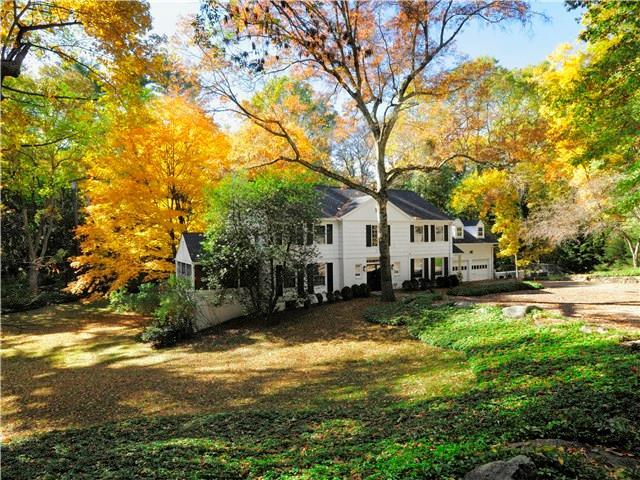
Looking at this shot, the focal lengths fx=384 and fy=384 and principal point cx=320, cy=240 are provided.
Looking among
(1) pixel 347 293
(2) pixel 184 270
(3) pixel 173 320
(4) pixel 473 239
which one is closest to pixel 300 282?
(1) pixel 347 293

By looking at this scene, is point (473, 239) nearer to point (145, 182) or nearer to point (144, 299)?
point (144, 299)

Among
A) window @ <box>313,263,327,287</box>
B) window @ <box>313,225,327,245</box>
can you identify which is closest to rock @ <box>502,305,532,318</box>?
window @ <box>313,263,327,287</box>

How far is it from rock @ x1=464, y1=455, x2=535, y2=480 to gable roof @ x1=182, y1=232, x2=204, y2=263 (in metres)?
15.7

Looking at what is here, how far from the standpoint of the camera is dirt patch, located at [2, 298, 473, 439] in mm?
9000

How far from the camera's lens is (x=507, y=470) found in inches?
149

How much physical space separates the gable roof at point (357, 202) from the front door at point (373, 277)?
4033mm

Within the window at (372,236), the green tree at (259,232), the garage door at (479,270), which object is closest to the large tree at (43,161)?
the green tree at (259,232)

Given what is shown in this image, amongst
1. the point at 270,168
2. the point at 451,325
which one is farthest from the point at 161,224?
the point at 451,325

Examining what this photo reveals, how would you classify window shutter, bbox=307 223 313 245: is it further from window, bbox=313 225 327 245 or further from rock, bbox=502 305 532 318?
rock, bbox=502 305 532 318

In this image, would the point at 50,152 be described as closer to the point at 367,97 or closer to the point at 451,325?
the point at 367,97

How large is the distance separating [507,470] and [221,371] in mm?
9838

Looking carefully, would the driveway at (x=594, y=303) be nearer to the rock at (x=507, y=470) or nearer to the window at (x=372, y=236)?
the window at (x=372, y=236)

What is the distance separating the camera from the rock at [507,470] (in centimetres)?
372

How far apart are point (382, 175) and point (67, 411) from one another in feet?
A: 50.0
